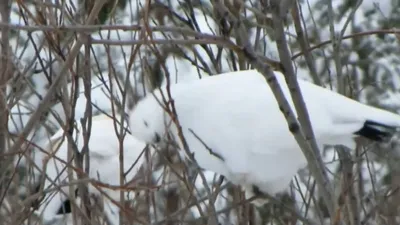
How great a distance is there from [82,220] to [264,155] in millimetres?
1030

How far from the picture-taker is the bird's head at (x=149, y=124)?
2490 mm

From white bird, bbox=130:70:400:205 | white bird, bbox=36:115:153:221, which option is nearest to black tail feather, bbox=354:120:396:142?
white bird, bbox=130:70:400:205

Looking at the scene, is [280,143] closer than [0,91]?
Yes

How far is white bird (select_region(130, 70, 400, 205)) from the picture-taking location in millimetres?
2061

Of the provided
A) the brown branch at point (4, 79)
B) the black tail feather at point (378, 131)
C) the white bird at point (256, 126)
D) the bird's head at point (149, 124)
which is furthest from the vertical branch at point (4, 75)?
the black tail feather at point (378, 131)

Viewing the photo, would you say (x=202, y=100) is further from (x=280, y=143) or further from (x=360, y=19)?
(x=360, y=19)

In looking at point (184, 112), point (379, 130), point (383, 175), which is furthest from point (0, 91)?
point (383, 175)

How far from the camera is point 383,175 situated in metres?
5.36

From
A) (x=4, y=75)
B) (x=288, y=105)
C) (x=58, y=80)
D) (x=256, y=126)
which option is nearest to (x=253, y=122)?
(x=256, y=126)

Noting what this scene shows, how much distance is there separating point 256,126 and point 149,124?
400 mm

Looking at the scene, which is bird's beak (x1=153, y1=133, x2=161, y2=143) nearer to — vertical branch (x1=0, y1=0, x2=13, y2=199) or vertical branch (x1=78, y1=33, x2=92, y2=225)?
vertical branch (x1=78, y1=33, x2=92, y2=225)

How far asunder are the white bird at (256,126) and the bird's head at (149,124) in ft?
0.08

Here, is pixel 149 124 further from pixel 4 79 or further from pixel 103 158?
pixel 103 158

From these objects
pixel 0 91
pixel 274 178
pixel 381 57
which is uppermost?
pixel 381 57
